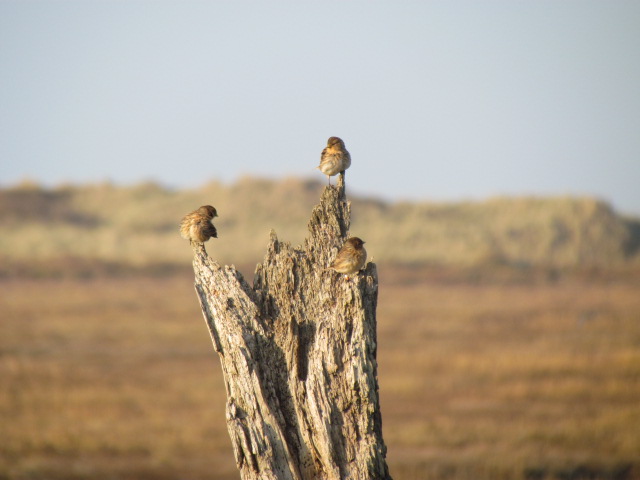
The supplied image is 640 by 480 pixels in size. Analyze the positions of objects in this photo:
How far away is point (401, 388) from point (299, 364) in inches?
734

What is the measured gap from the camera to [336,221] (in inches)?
327

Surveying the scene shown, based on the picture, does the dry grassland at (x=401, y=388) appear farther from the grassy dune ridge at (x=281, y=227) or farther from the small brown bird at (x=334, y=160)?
the grassy dune ridge at (x=281, y=227)

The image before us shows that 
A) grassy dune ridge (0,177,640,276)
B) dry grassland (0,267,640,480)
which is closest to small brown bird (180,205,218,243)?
dry grassland (0,267,640,480)

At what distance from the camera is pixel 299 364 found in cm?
788

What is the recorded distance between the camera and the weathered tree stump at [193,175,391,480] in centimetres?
760

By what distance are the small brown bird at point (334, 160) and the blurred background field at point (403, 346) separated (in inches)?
390

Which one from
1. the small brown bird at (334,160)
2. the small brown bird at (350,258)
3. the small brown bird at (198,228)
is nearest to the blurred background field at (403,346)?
the small brown bird at (334,160)

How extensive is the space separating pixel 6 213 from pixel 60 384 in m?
55.1

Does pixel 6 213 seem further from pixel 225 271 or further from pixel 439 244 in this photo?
pixel 225 271

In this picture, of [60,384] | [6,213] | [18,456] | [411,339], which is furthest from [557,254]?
[18,456]

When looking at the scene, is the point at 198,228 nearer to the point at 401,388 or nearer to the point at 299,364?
the point at 299,364

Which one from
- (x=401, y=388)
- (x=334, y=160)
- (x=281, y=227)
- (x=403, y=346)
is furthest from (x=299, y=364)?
(x=281, y=227)

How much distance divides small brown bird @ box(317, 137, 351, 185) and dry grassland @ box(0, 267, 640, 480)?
389 inches

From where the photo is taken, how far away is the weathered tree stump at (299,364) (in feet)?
24.9
